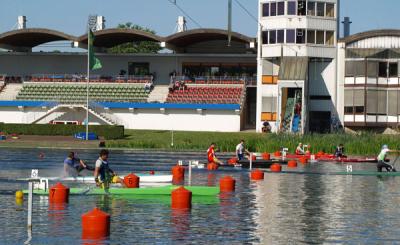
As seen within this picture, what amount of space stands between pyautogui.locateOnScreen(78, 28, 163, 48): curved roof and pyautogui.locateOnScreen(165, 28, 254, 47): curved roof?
7.04ft

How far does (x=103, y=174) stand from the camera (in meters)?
35.9

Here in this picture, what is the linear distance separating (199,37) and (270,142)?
106ft

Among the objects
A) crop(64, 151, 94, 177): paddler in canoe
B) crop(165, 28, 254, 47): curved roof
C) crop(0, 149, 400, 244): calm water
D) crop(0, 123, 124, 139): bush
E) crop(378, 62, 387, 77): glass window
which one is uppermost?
crop(165, 28, 254, 47): curved roof

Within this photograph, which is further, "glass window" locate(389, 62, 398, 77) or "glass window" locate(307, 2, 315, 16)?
"glass window" locate(389, 62, 398, 77)

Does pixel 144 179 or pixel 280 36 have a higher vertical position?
pixel 280 36

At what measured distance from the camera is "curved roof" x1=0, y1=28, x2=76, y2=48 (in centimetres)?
10181

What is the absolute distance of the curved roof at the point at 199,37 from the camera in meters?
97.1

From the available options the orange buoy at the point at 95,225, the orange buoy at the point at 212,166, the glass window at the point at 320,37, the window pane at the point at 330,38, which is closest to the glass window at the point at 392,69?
the window pane at the point at 330,38

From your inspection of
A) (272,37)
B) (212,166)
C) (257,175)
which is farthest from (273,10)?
(257,175)

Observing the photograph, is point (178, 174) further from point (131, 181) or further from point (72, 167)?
point (131, 181)

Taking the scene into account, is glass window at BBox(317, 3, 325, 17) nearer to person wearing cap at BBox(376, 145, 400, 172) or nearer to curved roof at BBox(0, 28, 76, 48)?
curved roof at BBox(0, 28, 76, 48)

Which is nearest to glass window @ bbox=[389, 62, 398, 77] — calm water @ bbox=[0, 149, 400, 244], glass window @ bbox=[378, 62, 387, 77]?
glass window @ bbox=[378, 62, 387, 77]

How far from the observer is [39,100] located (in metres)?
101

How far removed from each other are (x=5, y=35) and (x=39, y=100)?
9.31m
